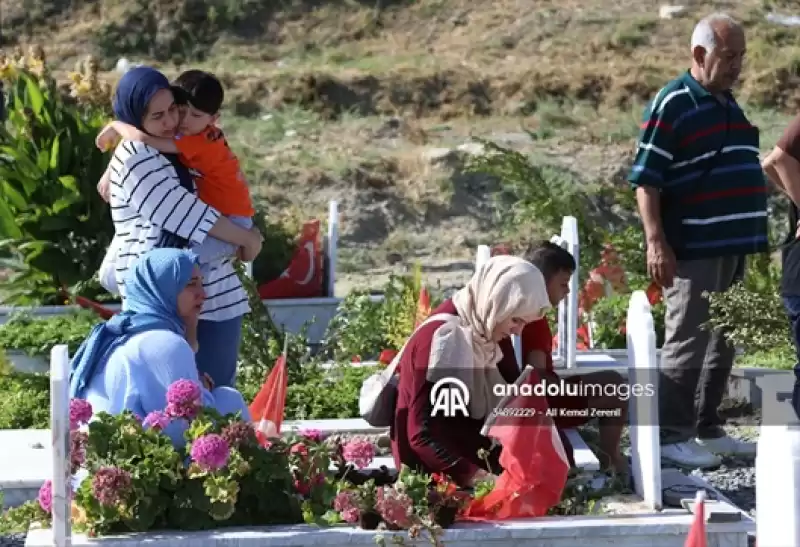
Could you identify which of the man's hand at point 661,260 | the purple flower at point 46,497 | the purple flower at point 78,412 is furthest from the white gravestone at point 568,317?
the purple flower at point 46,497

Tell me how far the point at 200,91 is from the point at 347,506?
1.84 m

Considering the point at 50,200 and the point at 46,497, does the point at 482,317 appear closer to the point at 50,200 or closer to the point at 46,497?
the point at 46,497

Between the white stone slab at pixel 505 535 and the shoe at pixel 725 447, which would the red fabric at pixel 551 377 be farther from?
the white stone slab at pixel 505 535

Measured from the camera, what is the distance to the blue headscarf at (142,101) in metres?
6.31

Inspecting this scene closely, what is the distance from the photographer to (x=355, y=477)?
232 inches

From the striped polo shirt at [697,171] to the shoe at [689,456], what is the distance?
0.79 metres

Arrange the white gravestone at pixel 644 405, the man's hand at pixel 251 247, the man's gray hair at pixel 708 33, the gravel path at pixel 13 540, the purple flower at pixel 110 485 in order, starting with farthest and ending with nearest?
1. the man's gray hair at pixel 708 33
2. the man's hand at pixel 251 247
3. the gravel path at pixel 13 540
4. the white gravestone at pixel 644 405
5. the purple flower at pixel 110 485

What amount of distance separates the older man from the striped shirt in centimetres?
184

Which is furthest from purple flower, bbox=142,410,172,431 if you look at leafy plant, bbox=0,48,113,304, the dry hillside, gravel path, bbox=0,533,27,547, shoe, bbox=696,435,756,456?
the dry hillside

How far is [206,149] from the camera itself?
6582 millimetres

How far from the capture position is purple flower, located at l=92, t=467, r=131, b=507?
5184 millimetres

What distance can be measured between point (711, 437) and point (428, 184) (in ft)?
35.6

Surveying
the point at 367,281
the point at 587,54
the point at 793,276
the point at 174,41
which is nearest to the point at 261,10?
the point at 174,41

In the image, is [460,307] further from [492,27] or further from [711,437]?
[492,27]
